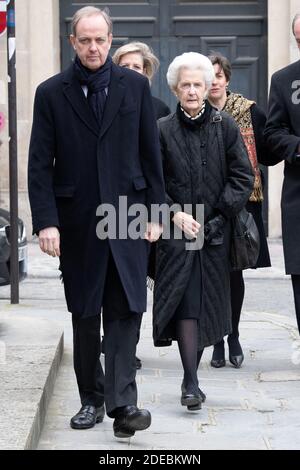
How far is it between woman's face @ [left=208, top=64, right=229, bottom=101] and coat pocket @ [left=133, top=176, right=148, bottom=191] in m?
2.06

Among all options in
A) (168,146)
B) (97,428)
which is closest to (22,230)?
(168,146)

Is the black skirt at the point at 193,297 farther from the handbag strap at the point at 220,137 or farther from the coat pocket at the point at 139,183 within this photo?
the coat pocket at the point at 139,183

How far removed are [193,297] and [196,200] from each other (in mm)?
480

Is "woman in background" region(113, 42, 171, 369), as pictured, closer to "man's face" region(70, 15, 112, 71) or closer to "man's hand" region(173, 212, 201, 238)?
"man's hand" region(173, 212, 201, 238)

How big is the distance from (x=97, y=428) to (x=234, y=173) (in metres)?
1.54

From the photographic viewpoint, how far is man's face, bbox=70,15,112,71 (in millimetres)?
5984

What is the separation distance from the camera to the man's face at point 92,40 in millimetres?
5984

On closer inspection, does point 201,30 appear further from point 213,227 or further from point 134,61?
point 213,227

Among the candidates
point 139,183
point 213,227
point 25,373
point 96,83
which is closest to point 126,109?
point 96,83

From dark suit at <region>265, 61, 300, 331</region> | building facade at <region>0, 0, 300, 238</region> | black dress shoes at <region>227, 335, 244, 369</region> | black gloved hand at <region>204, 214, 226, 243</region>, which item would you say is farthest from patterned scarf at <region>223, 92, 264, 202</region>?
building facade at <region>0, 0, 300, 238</region>

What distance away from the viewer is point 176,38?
16469 mm

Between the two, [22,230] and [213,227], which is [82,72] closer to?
[213,227]

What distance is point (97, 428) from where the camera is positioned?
6.29 metres
